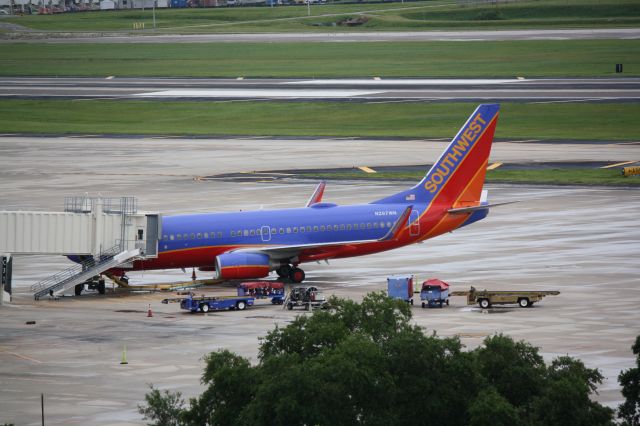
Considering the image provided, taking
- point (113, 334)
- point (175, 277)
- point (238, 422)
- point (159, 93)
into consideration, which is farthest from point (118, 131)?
point (238, 422)

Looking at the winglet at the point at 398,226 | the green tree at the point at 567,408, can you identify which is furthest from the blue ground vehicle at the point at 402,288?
the green tree at the point at 567,408

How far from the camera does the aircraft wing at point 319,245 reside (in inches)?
2787

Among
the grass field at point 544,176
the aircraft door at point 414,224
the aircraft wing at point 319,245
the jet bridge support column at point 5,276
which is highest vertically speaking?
the grass field at point 544,176

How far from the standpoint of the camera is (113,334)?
192 ft

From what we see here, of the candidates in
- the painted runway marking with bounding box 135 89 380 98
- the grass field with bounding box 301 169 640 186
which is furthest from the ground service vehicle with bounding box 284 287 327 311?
the painted runway marking with bounding box 135 89 380 98

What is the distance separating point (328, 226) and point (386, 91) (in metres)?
113

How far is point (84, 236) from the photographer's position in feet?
227

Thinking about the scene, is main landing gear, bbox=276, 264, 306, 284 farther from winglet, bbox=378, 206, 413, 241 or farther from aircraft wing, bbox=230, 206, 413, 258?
winglet, bbox=378, 206, 413, 241

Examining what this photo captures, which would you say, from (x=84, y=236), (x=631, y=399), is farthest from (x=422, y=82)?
(x=631, y=399)

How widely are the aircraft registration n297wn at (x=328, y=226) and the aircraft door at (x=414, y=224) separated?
0.18 ft

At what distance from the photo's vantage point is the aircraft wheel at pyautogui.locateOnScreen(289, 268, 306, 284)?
7200 cm

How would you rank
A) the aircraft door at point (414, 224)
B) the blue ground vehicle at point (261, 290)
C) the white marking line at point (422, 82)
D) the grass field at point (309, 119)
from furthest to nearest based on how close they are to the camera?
1. the white marking line at point (422, 82)
2. the grass field at point (309, 119)
3. the aircraft door at point (414, 224)
4. the blue ground vehicle at point (261, 290)

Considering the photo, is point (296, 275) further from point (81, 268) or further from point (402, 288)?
point (81, 268)

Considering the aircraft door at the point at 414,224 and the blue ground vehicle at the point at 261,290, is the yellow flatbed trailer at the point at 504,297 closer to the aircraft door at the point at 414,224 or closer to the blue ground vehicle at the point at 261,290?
the blue ground vehicle at the point at 261,290
